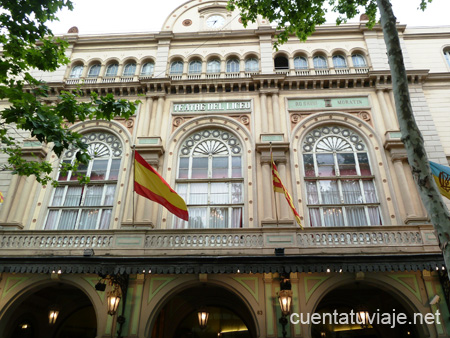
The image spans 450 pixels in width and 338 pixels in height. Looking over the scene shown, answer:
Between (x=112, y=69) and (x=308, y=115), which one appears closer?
(x=308, y=115)

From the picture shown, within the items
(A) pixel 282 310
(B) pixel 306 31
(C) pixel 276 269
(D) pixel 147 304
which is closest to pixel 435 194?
(C) pixel 276 269

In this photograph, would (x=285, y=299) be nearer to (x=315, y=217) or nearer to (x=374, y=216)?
(x=315, y=217)

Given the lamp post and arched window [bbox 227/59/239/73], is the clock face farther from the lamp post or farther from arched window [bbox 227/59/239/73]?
the lamp post

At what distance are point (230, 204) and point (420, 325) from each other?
28.9ft

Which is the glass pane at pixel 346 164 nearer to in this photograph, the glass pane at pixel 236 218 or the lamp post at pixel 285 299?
the glass pane at pixel 236 218

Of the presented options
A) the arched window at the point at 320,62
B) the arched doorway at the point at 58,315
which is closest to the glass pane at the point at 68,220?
the arched doorway at the point at 58,315

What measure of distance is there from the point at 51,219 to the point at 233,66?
13196 millimetres

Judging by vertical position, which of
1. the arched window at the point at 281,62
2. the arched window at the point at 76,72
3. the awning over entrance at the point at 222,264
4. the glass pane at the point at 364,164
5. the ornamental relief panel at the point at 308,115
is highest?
the arched window at the point at 281,62

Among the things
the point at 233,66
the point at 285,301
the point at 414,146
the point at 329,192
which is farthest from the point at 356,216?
the point at 233,66

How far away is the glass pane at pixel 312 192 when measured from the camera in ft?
51.3

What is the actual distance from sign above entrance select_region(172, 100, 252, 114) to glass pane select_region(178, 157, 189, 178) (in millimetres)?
2921

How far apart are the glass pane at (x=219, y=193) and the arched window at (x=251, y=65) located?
7771 mm

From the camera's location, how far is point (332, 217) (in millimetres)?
15172

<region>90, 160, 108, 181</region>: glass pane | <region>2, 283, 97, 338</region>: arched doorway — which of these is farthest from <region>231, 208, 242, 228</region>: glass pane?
<region>2, 283, 97, 338</region>: arched doorway
